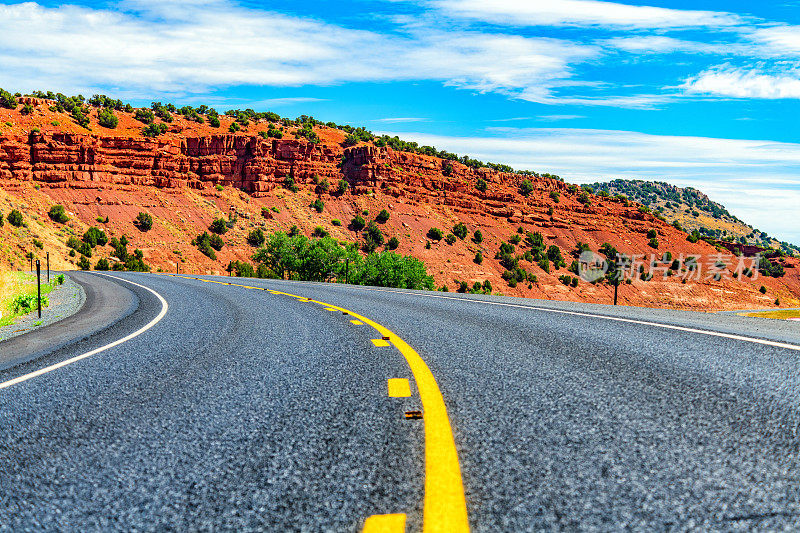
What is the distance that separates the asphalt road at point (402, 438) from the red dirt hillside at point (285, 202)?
52940mm

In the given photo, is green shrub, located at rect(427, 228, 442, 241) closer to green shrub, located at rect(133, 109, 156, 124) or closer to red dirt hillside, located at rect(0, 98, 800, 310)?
red dirt hillside, located at rect(0, 98, 800, 310)

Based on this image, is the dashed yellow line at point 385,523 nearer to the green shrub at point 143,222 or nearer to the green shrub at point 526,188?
the green shrub at point 143,222

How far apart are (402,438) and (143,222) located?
68944 mm

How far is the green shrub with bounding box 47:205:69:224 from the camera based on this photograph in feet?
195

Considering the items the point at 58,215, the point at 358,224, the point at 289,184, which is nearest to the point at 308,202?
the point at 289,184

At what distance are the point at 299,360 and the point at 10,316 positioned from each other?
9.85 m

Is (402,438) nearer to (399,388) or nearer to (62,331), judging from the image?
(399,388)

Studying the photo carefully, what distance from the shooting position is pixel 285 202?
256 ft

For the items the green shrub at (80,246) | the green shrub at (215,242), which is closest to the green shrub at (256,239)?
the green shrub at (215,242)

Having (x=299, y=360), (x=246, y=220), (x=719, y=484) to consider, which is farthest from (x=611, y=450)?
(x=246, y=220)

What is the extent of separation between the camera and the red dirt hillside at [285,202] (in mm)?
63250

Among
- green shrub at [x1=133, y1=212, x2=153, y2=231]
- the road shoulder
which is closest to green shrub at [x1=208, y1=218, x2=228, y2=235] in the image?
green shrub at [x1=133, y1=212, x2=153, y2=231]

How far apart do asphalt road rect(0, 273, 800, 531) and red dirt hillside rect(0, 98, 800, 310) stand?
5294 centimetres

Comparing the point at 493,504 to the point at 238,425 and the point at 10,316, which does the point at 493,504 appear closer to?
the point at 238,425
